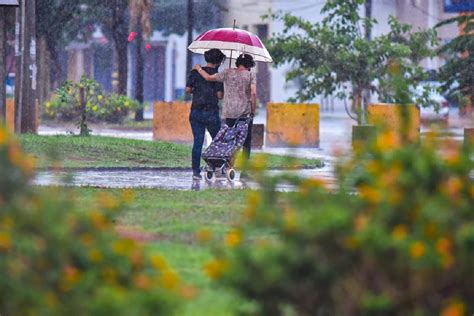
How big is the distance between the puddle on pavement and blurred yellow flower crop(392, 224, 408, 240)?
375 inches

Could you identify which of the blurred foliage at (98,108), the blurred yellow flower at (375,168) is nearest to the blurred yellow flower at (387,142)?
the blurred yellow flower at (375,168)

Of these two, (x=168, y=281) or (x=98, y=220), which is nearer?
(x=168, y=281)

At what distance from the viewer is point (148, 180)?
1747 centimetres

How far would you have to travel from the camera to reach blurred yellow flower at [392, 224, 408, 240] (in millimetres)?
4891

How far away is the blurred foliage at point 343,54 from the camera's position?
3047 cm

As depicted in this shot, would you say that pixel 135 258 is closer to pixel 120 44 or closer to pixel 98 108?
pixel 98 108

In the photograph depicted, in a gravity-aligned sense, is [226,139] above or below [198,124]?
below

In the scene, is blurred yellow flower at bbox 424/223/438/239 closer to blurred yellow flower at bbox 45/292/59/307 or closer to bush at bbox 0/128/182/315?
bush at bbox 0/128/182/315

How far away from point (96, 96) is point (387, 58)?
8.10 meters

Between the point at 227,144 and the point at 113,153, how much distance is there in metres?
4.81

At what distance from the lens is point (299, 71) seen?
101 ft

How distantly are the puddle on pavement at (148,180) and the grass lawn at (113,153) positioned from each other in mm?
717

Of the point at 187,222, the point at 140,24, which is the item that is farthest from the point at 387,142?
the point at 140,24

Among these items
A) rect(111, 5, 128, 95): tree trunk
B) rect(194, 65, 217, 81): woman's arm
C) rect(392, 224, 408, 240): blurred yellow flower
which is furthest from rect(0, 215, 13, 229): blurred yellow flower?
rect(111, 5, 128, 95): tree trunk
